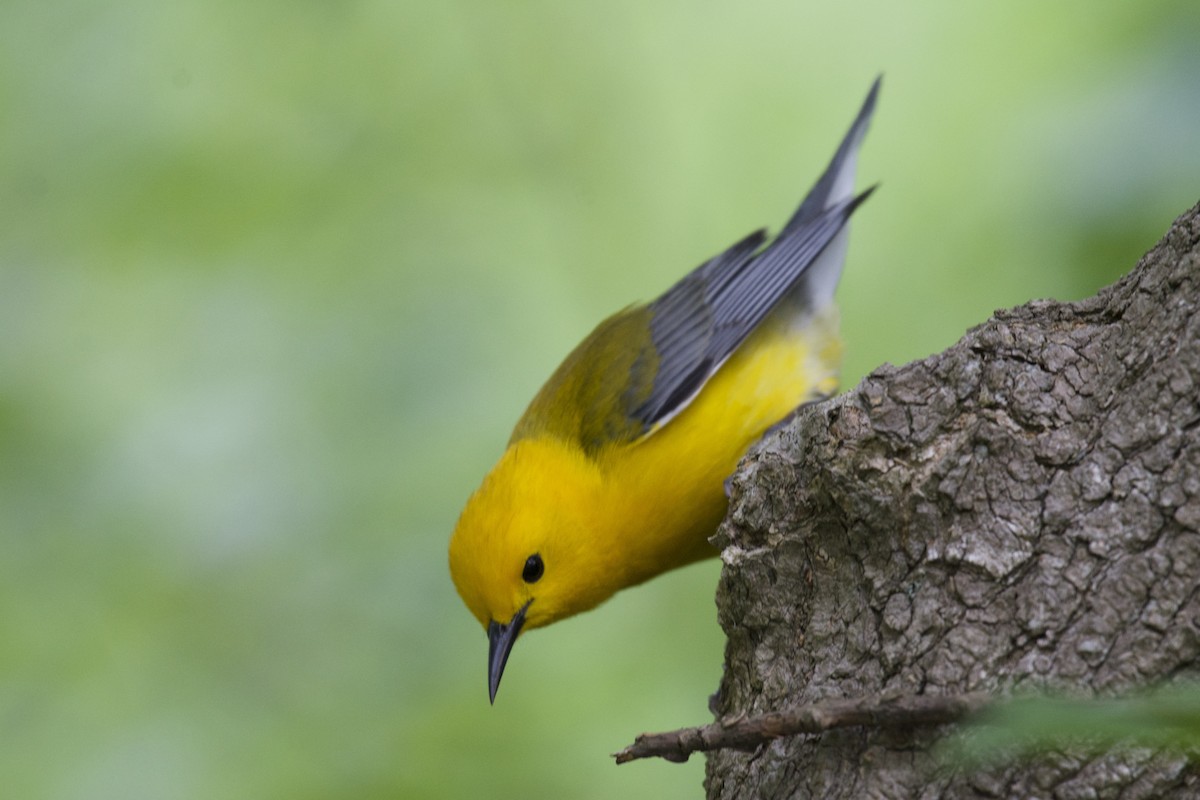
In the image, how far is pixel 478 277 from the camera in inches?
223

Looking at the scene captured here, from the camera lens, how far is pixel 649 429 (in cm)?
450

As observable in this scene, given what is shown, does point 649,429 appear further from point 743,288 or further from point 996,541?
point 996,541

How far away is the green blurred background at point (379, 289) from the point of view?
4.70 metres

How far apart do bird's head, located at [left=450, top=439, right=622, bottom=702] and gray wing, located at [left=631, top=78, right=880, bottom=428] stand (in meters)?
0.49

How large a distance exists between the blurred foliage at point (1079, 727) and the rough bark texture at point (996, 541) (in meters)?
0.03

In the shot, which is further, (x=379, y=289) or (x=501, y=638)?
(x=379, y=289)

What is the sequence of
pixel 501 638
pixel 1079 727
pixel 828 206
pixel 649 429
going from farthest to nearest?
pixel 828 206
pixel 649 429
pixel 501 638
pixel 1079 727

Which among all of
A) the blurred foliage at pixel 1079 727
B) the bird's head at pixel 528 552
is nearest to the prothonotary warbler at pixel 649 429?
the bird's head at pixel 528 552

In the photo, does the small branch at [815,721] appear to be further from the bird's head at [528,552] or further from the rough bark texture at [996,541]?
the bird's head at [528,552]

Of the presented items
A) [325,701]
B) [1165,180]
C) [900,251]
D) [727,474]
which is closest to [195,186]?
[325,701]

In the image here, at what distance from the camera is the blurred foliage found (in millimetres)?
932

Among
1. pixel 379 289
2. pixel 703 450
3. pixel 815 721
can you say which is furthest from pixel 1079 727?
pixel 379 289

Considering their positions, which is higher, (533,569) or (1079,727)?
(533,569)

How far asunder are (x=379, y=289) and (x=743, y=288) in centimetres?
172
